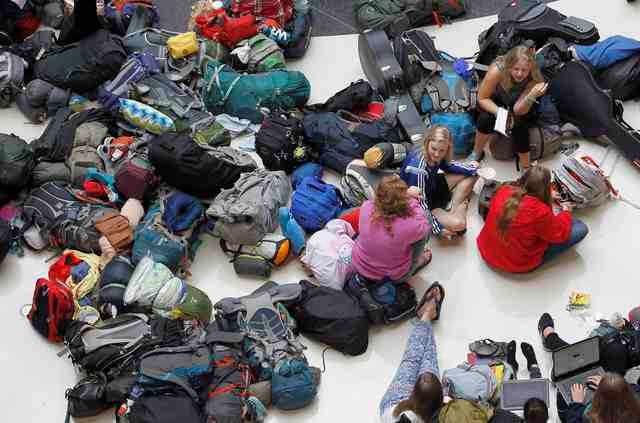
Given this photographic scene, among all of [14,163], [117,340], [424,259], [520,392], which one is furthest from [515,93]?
[14,163]

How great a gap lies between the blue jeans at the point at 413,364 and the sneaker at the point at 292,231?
1033 millimetres

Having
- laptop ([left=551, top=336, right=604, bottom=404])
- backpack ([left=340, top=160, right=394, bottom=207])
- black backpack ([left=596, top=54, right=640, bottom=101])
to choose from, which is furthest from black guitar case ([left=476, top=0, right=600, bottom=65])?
laptop ([left=551, top=336, right=604, bottom=404])

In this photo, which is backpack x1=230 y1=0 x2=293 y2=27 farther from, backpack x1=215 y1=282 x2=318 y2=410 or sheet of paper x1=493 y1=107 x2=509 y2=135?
backpack x1=215 y1=282 x2=318 y2=410

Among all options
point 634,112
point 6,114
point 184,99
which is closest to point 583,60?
point 634,112

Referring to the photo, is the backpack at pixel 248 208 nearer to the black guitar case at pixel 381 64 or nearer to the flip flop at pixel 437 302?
the flip flop at pixel 437 302

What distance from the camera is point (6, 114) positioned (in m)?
7.47

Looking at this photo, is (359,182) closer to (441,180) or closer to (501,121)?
(441,180)

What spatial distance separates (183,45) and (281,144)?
4.64 ft

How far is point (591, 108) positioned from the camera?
6562 millimetres

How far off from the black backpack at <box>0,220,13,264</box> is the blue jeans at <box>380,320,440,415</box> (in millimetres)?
2901

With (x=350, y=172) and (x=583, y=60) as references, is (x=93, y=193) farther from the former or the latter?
(x=583, y=60)

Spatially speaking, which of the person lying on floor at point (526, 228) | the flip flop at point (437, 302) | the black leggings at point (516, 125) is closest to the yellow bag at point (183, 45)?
the black leggings at point (516, 125)

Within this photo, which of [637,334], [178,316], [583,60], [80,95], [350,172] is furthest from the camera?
[80,95]

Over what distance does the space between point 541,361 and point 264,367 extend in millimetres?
1773
